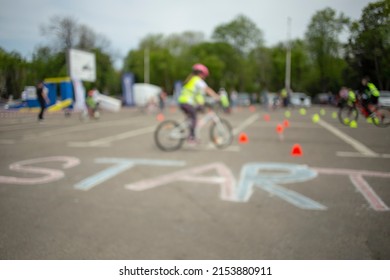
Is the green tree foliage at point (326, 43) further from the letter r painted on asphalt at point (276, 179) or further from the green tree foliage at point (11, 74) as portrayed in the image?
the letter r painted on asphalt at point (276, 179)

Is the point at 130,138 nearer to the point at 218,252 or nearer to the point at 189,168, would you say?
the point at 189,168

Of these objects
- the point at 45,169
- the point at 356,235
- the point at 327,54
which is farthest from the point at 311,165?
the point at 327,54

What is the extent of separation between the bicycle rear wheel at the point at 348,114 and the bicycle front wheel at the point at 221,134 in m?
6.71

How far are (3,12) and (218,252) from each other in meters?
2.31

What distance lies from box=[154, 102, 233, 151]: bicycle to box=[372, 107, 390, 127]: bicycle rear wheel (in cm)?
617

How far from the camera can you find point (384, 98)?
2.93ft

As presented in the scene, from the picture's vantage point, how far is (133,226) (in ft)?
10.3

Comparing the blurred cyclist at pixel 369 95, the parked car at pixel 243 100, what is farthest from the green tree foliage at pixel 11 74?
the parked car at pixel 243 100

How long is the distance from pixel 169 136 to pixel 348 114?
21.6 ft

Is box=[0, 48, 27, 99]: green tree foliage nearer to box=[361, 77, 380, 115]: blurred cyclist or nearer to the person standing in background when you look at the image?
the person standing in background

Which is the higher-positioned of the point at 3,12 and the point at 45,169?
the point at 3,12

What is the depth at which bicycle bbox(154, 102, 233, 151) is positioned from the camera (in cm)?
738

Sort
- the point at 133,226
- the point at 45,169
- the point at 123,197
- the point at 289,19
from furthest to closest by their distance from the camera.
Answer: the point at 45,169, the point at 123,197, the point at 133,226, the point at 289,19

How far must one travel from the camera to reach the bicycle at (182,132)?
7.38 metres
